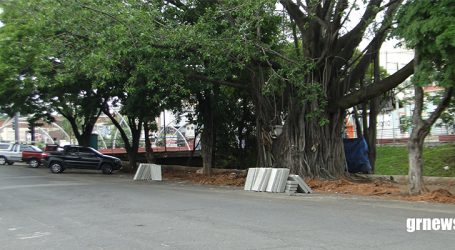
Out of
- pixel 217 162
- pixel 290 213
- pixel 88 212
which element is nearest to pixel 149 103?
pixel 217 162

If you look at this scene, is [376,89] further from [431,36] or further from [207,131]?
[207,131]

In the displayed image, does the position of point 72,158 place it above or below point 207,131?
below

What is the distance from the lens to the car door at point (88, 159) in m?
29.0

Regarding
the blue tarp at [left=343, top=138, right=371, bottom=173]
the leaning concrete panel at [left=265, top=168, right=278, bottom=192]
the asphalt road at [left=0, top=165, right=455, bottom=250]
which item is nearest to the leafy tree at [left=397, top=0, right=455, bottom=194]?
the asphalt road at [left=0, top=165, right=455, bottom=250]

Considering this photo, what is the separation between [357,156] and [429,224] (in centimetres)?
1247

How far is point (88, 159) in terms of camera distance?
95.5ft

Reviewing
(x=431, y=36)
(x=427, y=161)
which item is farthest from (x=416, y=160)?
(x=427, y=161)

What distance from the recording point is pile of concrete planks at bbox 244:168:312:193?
1647cm

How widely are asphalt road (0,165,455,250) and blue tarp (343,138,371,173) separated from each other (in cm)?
681

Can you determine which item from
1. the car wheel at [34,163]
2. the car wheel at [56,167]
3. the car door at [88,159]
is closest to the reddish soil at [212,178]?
the car door at [88,159]

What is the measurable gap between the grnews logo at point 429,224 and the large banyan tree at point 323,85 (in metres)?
7.70

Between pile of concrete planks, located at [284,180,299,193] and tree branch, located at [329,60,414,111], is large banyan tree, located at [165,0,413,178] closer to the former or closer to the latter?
tree branch, located at [329,60,414,111]

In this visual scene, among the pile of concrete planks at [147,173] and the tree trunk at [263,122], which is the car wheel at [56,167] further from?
the tree trunk at [263,122]

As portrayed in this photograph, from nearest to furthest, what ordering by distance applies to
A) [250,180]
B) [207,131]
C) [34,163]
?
[250,180] < [207,131] < [34,163]
